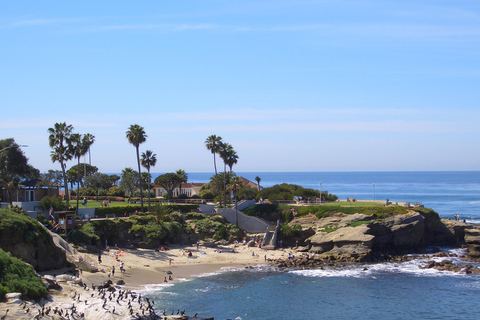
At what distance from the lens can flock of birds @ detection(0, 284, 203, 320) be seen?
2661cm

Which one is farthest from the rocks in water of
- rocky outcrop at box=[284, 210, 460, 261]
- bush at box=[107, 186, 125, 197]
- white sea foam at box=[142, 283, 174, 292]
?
bush at box=[107, 186, 125, 197]

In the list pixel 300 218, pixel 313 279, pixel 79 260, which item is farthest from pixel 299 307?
pixel 300 218

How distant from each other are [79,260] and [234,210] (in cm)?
2613

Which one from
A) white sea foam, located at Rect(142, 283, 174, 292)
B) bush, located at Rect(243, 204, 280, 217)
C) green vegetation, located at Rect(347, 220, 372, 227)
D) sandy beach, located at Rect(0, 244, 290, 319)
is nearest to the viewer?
sandy beach, located at Rect(0, 244, 290, 319)

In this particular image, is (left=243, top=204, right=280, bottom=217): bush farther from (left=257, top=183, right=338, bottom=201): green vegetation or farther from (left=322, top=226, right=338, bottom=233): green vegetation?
(left=322, top=226, right=338, bottom=233): green vegetation

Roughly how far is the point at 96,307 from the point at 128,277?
12264 millimetres

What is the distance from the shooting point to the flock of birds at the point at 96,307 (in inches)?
1048

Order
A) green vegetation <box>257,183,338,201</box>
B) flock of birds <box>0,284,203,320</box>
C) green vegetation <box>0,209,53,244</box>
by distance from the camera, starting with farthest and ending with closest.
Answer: green vegetation <box>257,183,338,201</box> < green vegetation <box>0,209,53,244</box> < flock of birds <box>0,284,203,320</box>

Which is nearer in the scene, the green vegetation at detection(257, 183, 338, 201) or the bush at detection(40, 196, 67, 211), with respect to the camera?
the bush at detection(40, 196, 67, 211)

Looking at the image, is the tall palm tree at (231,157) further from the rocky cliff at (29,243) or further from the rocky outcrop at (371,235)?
the rocky cliff at (29,243)

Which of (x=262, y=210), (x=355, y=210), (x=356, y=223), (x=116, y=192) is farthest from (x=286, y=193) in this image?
(x=116, y=192)

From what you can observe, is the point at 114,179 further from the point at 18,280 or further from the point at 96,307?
the point at 96,307

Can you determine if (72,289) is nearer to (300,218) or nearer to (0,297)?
(0,297)

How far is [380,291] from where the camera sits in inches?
1578
